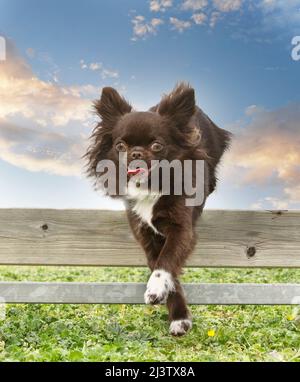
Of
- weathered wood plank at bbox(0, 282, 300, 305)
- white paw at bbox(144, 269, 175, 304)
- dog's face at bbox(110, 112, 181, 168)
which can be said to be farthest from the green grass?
dog's face at bbox(110, 112, 181, 168)

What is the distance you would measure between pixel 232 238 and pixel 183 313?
775 millimetres

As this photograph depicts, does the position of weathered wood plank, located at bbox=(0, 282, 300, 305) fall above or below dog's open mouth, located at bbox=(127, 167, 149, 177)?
below

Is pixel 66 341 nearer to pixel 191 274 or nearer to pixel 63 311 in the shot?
pixel 63 311

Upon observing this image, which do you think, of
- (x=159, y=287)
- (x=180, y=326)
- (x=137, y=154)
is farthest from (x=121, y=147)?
(x=180, y=326)

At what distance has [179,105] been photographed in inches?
148

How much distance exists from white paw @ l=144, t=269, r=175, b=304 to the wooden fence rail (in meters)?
0.85

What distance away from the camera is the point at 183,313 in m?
4.06

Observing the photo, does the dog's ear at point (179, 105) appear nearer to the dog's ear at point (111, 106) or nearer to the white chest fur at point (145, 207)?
the dog's ear at point (111, 106)

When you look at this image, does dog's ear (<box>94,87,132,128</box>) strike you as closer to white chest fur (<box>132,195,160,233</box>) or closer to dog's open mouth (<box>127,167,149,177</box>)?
dog's open mouth (<box>127,167,149,177</box>)

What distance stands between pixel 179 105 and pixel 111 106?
0.45 meters

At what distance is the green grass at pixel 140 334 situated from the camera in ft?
11.2

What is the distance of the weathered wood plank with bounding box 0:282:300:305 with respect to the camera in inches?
165

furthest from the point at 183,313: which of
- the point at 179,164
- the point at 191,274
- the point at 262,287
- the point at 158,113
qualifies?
the point at 191,274

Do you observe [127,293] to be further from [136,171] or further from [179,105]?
[179,105]
